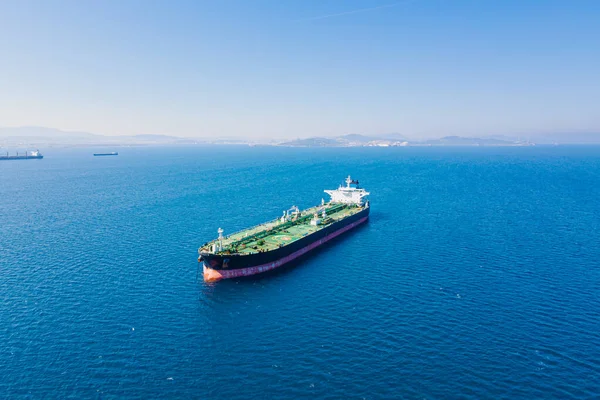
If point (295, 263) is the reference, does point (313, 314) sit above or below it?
below

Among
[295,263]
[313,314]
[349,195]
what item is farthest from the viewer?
[349,195]

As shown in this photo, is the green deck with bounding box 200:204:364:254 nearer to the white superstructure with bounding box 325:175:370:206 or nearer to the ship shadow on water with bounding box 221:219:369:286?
the ship shadow on water with bounding box 221:219:369:286

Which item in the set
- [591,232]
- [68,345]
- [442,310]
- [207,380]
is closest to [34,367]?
[68,345]

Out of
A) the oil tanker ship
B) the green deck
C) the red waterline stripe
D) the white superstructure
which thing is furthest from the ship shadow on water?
the white superstructure

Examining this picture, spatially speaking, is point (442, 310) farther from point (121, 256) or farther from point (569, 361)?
point (121, 256)

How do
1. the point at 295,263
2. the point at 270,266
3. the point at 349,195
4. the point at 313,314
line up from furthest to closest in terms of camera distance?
the point at 349,195 < the point at 295,263 < the point at 270,266 < the point at 313,314

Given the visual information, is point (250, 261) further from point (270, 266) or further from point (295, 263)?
point (295, 263)

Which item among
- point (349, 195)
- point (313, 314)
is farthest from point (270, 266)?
point (349, 195)
